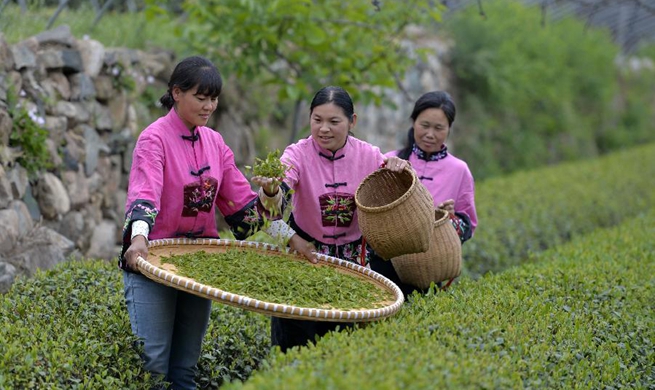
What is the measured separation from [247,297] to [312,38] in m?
3.84

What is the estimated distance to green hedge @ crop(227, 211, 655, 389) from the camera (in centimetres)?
262

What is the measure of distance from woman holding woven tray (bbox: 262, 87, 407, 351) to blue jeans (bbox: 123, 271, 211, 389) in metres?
0.41

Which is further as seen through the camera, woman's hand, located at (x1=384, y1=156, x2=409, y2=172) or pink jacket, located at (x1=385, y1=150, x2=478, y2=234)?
pink jacket, located at (x1=385, y1=150, x2=478, y2=234)

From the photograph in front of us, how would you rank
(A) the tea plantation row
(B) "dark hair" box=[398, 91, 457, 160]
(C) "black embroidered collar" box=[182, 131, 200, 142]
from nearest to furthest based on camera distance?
(A) the tea plantation row, (C) "black embroidered collar" box=[182, 131, 200, 142], (B) "dark hair" box=[398, 91, 457, 160]

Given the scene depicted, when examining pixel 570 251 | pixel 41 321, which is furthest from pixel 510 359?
pixel 570 251

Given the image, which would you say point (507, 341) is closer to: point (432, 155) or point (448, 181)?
point (448, 181)

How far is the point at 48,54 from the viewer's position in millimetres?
5695

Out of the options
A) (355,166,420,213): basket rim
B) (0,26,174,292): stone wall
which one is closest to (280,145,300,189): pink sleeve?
(355,166,420,213): basket rim

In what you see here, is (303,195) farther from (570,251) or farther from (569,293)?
(570,251)

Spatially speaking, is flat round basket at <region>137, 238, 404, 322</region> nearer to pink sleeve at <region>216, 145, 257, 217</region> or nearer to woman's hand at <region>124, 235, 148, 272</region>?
woman's hand at <region>124, 235, 148, 272</region>

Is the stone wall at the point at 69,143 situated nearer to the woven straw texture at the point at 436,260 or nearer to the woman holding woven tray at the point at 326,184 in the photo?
the woman holding woven tray at the point at 326,184

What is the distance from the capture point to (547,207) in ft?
28.5

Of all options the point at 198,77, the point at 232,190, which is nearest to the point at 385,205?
the point at 232,190

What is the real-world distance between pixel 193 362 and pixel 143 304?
42 centimetres
